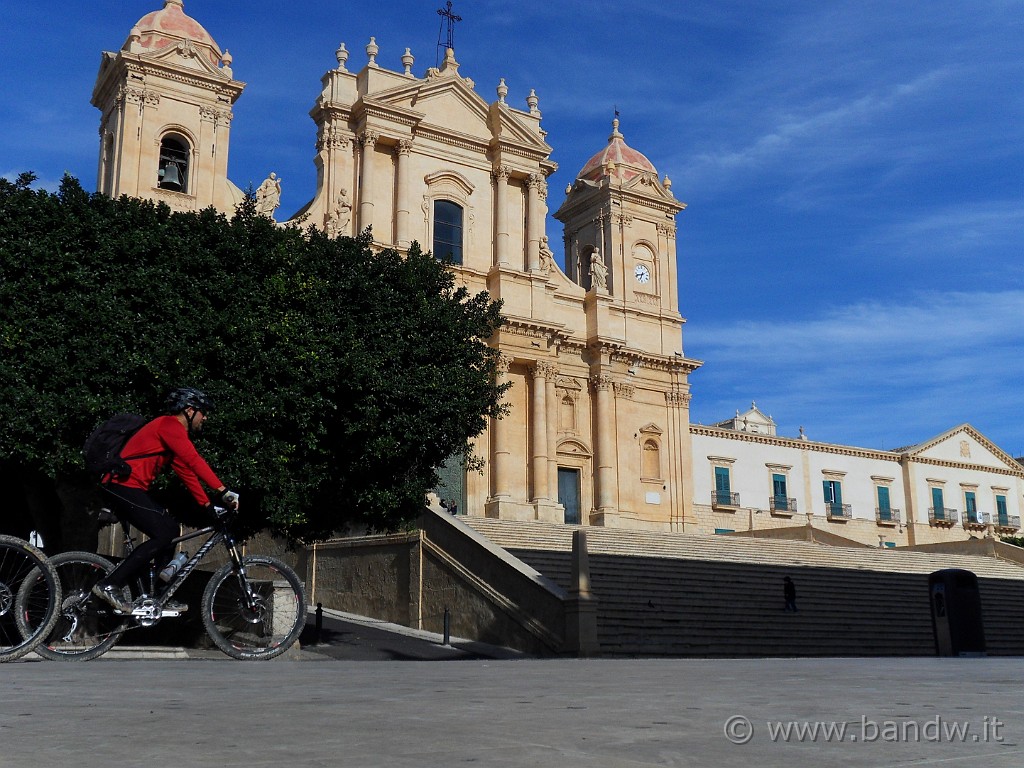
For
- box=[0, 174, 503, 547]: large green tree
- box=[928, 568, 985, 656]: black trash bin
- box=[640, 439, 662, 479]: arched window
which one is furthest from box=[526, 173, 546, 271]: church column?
box=[928, 568, 985, 656]: black trash bin

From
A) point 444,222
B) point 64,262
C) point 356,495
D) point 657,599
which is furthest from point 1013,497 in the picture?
point 64,262

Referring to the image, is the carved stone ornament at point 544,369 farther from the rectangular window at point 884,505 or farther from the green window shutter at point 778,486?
the rectangular window at point 884,505

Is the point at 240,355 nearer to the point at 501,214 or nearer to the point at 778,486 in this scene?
the point at 501,214

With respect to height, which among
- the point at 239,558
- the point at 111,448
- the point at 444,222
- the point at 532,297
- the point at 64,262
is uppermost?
the point at 444,222

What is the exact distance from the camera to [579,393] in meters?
36.6

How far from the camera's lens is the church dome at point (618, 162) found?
1641 inches

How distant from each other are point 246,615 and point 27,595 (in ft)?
5.28

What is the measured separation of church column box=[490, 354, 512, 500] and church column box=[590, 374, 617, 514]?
372cm

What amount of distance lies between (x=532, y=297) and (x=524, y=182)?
4.80 meters

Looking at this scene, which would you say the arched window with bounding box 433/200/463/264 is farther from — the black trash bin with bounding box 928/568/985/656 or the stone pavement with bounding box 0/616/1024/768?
the stone pavement with bounding box 0/616/1024/768

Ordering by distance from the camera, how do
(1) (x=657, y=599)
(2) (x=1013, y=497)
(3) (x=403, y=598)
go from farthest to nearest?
(2) (x=1013, y=497)
(3) (x=403, y=598)
(1) (x=657, y=599)

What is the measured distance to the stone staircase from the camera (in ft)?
69.3

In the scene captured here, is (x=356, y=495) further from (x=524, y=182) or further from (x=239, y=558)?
(x=524, y=182)

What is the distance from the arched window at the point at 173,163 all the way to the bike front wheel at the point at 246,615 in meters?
25.2
